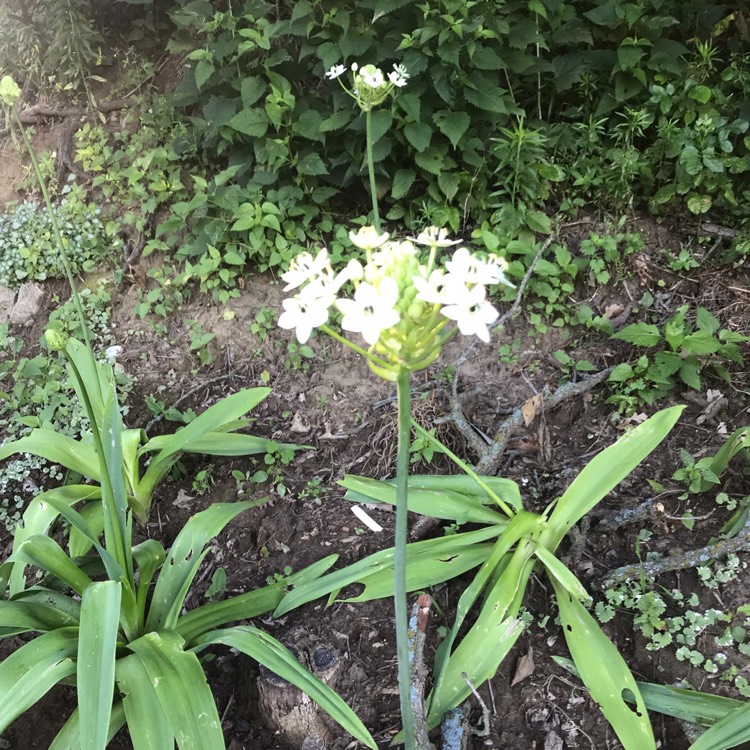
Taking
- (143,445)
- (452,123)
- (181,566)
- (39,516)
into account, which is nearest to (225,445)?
(143,445)

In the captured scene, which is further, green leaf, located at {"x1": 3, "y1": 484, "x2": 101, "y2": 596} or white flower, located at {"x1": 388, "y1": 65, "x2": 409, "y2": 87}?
white flower, located at {"x1": 388, "y1": 65, "x2": 409, "y2": 87}

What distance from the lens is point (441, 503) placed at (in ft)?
6.48

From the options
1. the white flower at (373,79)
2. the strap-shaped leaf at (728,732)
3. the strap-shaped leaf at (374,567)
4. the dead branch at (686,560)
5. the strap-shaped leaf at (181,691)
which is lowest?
the dead branch at (686,560)

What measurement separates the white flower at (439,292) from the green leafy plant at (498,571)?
882 millimetres

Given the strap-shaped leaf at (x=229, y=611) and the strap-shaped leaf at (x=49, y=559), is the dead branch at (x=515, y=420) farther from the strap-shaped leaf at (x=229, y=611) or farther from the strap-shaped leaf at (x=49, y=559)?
the strap-shaped leaf at (x=49, y=559)

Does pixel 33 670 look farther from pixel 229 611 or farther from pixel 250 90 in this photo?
pixel 250 90

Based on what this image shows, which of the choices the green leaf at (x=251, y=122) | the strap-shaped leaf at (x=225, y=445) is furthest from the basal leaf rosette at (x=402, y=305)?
the green leaf at (x=251, y=122)

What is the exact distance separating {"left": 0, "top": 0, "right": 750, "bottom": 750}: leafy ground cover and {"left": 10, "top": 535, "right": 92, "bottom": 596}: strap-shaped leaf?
1.41 feet

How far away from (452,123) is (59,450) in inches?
83.3

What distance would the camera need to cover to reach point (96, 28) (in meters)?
3.76

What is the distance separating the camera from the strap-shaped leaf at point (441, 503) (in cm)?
196

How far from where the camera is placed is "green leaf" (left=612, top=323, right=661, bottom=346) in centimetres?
244

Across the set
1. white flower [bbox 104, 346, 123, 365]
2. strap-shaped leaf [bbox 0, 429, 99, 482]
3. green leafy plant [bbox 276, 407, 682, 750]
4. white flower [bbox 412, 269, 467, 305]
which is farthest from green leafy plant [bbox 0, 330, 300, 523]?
white flower [bbox 412, 269, 467, 305]

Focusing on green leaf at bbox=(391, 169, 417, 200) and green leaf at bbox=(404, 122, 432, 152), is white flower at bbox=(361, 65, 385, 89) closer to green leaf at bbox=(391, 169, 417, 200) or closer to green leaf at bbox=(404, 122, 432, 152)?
green leaf at bbox=(404, 122, 432, 152)
